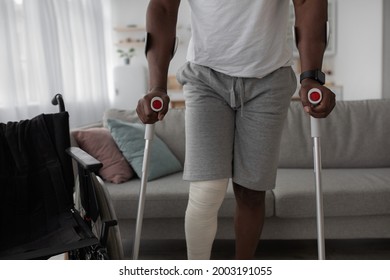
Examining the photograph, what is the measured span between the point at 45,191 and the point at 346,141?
4.54 ft

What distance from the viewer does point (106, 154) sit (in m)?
1.78

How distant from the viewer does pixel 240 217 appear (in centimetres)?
120

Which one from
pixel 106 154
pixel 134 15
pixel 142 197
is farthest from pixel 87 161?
pixel 134 15

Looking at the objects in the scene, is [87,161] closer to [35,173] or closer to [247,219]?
[35,173]

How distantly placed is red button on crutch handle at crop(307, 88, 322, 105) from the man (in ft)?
0.13

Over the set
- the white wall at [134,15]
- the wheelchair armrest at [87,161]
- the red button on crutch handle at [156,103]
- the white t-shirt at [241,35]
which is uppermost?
the white wall at [134,15]

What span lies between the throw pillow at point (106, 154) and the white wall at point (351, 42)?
315 cm

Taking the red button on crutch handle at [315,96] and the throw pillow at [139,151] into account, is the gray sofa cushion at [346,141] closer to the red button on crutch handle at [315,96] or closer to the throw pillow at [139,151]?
the throw pillow at [139,151]

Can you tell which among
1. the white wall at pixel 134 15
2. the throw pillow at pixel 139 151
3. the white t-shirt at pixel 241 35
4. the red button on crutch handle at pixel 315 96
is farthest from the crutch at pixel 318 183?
the white wall at pixel 134 15

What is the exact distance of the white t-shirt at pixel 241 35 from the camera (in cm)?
102

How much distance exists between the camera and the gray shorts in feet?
3.46

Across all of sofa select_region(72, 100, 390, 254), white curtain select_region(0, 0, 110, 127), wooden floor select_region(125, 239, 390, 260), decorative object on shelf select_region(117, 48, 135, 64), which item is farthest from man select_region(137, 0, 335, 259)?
decorative object on shelf select_region(117, 48, 135, 64)

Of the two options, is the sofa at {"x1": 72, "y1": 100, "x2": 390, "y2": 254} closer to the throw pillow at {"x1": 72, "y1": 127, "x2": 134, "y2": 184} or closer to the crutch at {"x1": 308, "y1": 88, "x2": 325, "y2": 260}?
the throw pillow at {"x1": 72, "y1": 127, "x2": 134, "y2": 184}
